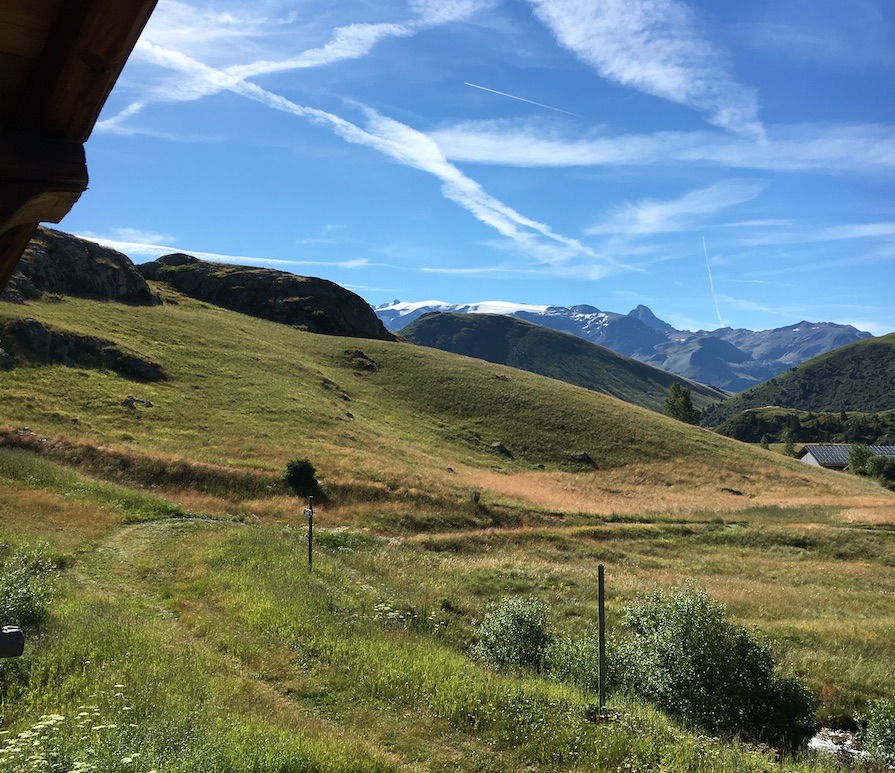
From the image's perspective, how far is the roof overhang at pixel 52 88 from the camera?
247 cm

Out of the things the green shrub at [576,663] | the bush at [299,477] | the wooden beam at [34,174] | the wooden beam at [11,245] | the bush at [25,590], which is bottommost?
the green shrub at [576,663]

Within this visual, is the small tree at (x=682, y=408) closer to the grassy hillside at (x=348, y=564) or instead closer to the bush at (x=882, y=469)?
the bush at (x=882, y=469)

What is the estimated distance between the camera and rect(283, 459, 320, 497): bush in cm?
3503

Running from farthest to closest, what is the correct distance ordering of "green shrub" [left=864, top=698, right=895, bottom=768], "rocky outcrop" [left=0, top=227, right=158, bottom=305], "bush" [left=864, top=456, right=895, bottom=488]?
1. "bush" [left=864, top=456, right=895, bottom=488]
2. "rocky outcrop" [left=0, top=227, right=158, bottom=305]
3. "green shrub" [left=864, top=698, right=895, bottom=768]

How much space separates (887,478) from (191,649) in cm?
10085

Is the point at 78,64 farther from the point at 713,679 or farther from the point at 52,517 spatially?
the point at 52,517

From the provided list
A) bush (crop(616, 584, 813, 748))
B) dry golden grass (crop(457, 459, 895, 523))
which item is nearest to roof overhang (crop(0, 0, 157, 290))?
bush (crop(616, 584, 813, 748))

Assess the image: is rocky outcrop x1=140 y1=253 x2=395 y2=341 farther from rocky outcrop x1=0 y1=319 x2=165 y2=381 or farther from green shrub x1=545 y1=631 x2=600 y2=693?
green shrub x1=545 y1=631 x2=600 y2=693

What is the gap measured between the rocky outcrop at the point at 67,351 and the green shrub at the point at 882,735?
184 feet

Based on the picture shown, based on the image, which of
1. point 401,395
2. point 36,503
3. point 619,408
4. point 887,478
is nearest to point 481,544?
point 36,503

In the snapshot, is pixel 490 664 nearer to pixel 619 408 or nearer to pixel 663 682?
pixel 663 682

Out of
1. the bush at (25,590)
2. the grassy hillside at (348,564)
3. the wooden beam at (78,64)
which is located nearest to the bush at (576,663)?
the grassy hillside at (348,564)

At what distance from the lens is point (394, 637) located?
13.4m

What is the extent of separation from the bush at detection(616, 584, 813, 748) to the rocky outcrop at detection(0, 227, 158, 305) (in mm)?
71796
